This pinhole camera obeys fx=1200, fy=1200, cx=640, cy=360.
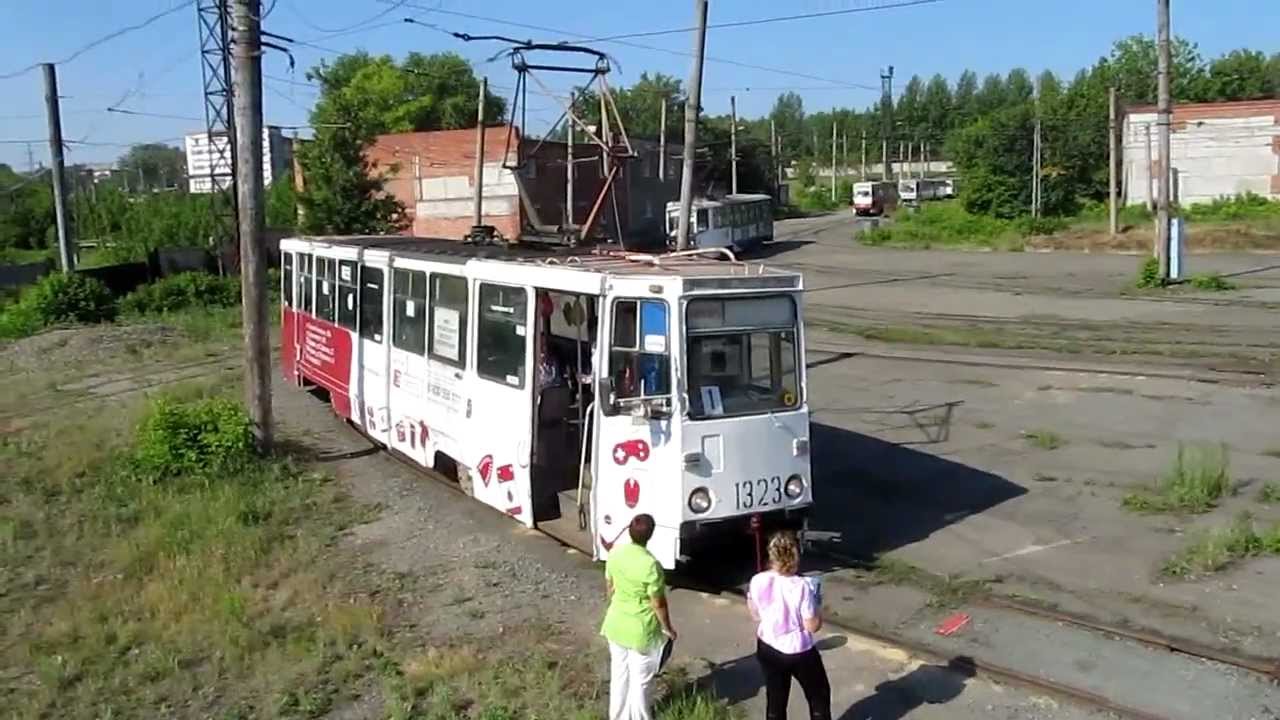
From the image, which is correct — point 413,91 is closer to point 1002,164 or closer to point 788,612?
point 1002,164

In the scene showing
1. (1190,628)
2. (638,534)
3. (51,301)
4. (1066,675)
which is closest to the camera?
(638,534)

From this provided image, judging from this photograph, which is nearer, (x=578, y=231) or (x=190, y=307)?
(x=578, y=231)

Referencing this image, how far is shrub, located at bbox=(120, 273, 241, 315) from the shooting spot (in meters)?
38.1

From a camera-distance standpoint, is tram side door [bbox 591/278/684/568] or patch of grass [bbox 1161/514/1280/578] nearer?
tram side door [bbox 591/278/684/568]

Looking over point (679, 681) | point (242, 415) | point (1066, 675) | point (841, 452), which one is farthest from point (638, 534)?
point (242, 415)

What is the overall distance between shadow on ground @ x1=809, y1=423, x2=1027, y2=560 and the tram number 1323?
169 cm

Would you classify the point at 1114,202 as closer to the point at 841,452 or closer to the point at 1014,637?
the point at 841,452

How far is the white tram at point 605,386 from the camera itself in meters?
9.45

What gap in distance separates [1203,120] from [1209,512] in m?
53.1

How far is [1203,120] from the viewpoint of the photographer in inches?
2301

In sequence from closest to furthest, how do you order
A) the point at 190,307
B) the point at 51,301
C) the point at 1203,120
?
the point at 51,301, the point at 190,307, the point at 1203,120

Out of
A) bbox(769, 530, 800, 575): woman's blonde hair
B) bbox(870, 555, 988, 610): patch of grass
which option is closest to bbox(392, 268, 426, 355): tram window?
bbox(870, 555, 988, 610): patch of grass

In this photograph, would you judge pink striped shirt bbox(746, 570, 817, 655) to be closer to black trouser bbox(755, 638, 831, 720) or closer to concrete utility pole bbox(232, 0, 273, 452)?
black trouser bbox(755, 638, 831, 720)

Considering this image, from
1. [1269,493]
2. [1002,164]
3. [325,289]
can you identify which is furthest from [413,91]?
[1269,493]
